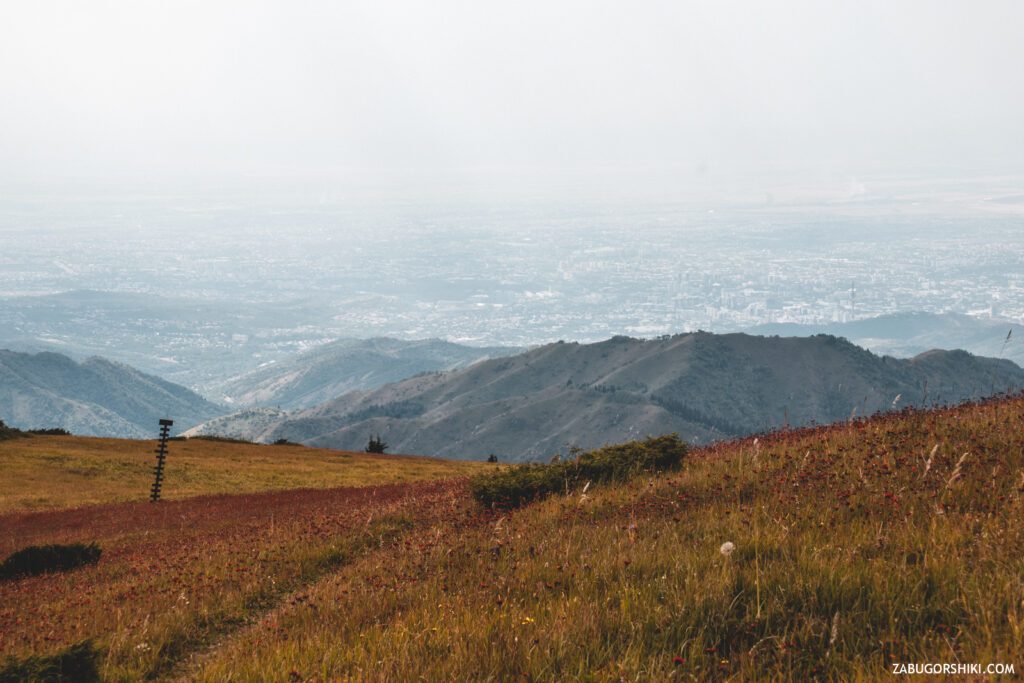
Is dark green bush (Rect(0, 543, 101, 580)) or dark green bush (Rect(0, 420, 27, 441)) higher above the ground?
dark green bush (Rect(0, 543, 101, 580))

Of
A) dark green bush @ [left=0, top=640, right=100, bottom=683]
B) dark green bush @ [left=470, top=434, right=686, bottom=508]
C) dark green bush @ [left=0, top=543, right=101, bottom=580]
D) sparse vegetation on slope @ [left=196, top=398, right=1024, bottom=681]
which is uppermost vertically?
sparse vegetation on slope @ [left=196, top=398, right=1024, bottom=681]

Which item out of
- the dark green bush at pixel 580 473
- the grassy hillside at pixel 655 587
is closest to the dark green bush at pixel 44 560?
the grassy hillside at pixel 655 587

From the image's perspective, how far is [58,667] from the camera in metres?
7.93

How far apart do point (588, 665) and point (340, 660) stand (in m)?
2.56

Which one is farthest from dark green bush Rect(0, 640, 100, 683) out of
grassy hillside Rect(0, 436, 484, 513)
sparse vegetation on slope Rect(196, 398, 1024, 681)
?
grassy hillside Rect(0, 436, 484, 513)

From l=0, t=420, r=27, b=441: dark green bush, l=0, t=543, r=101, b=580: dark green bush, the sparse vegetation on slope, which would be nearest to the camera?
the sparse vegetation on slope

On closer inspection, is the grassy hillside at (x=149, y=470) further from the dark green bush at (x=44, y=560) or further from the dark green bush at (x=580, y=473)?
the dark green bush at (x=580, y=473)

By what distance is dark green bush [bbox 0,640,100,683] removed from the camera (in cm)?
766

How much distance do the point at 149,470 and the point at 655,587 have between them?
58945 millimetres

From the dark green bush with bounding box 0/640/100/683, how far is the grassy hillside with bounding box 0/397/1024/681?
175mm

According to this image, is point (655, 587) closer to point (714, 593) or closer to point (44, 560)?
point (714, 593)

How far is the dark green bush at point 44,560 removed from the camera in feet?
69.7

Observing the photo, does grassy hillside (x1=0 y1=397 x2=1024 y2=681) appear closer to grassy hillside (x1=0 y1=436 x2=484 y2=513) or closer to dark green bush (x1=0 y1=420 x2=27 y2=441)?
grassy hillside (x1=0 y1=436 x2=484 y2=513)

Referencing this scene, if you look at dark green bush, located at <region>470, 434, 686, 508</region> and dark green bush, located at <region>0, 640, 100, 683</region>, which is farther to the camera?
dark green bush, located at <region>470, 434, 686, 508</region>
